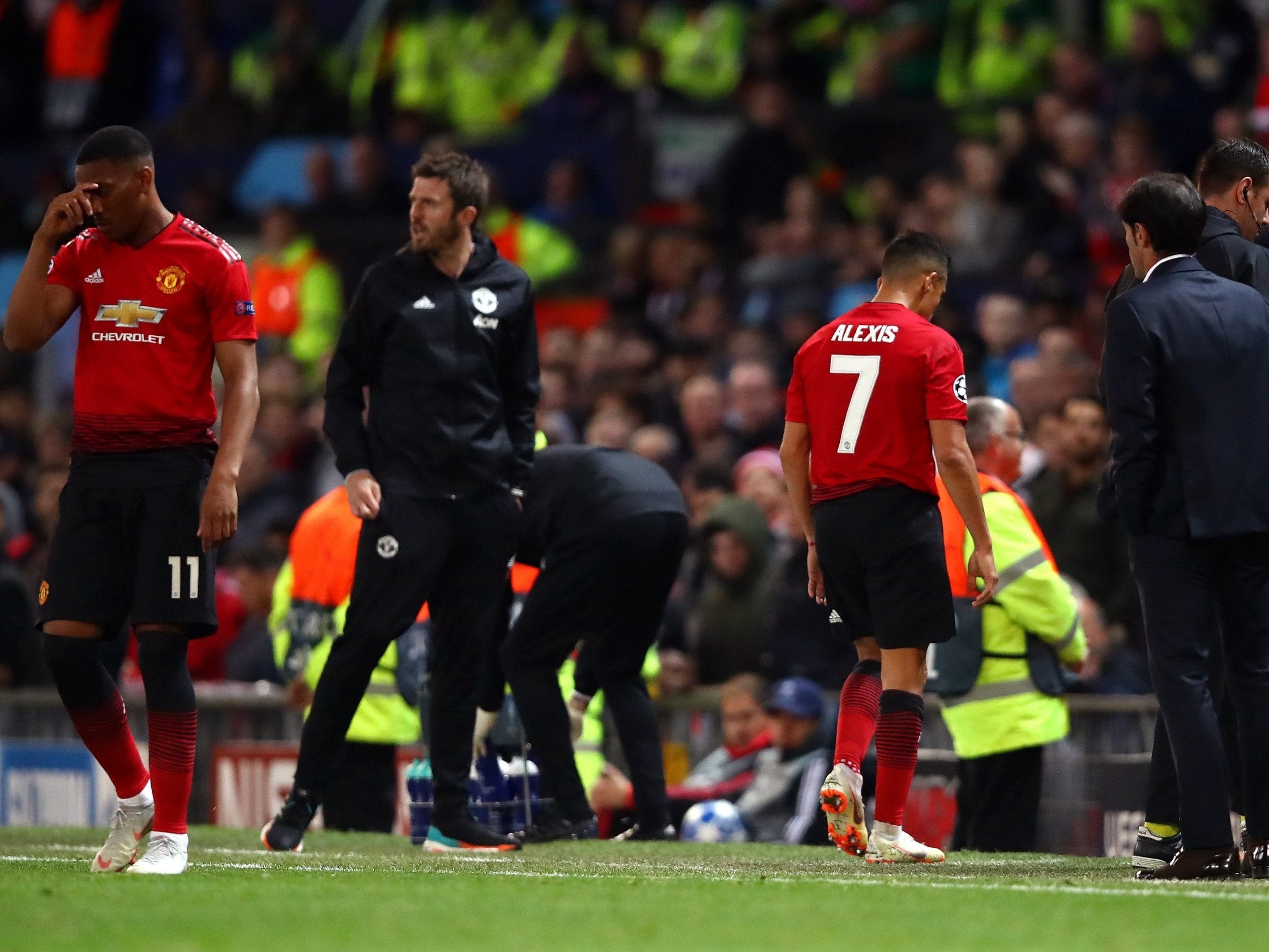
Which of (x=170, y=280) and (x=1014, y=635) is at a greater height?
(x=170, y=280)

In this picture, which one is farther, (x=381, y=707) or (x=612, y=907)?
(x=381, y=707)

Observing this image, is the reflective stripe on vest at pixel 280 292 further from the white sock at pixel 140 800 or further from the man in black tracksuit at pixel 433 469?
the white sock at pixel 140 800

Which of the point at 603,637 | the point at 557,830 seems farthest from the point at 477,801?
the point at 603,637

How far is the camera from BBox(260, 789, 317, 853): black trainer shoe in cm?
862

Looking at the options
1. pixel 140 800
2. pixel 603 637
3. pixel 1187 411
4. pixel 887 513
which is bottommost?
pixel 140 800

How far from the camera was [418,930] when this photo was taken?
5980 millimetres

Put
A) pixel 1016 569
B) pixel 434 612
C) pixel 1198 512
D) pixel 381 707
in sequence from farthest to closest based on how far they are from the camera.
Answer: pixel 381 707, pixel 1016 569, pixel 434 612, pixel 1198 512

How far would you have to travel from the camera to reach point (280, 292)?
18.0 metres

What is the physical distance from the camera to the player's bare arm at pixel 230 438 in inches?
296

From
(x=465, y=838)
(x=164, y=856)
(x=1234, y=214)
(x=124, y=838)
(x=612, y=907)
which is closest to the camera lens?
(x=612, y=907)

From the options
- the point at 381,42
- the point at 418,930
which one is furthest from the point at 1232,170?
the point at 381,42

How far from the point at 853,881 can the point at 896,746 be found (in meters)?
0.78

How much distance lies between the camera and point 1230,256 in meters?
7.91

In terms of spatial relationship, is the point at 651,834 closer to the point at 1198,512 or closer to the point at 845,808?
the point at 845,808
